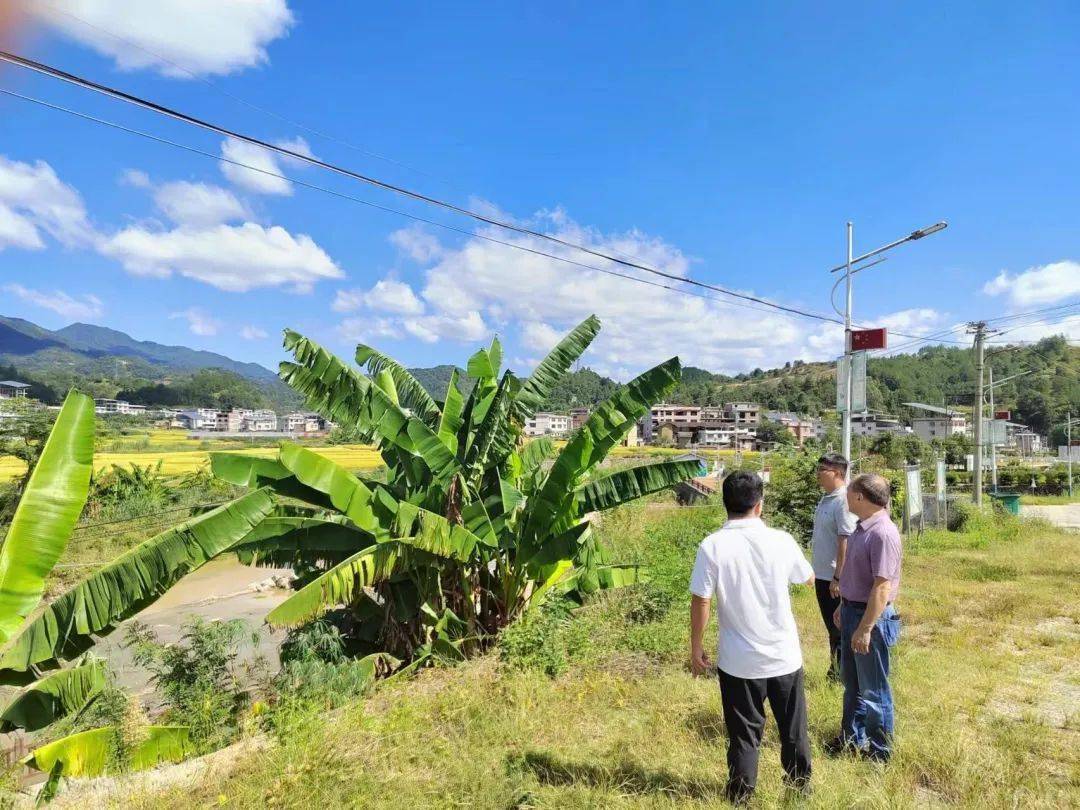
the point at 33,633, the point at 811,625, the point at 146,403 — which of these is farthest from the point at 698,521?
the point at 146,403

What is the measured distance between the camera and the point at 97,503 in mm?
19062

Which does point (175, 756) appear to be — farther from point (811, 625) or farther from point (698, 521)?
point (698, 521)

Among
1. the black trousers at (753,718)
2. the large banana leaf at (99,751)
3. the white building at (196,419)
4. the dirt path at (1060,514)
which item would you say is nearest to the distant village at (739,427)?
the white building at (196,419)

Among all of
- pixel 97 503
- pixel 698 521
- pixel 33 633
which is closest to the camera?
pixel 33 633

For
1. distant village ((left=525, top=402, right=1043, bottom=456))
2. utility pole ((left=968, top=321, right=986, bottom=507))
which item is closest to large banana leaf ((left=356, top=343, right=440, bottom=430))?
utility pole ((left=968, top=321, right=986, bottom=507))

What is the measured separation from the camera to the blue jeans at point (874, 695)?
3170mm

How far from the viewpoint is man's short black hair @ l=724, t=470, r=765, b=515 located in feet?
8.62

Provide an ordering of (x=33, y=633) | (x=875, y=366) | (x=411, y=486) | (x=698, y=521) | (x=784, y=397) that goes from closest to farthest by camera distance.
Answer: (x=33, y=633)
(x=411, y=486)
(x=698, y=521)
(x=875, y=366)
(x=784, y=397)

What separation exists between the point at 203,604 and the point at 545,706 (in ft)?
46.0

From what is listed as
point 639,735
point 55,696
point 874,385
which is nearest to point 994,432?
point 639,735

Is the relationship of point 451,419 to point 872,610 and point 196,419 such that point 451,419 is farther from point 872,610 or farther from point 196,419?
point 196,419

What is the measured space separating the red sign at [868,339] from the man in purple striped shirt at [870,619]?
5.77m

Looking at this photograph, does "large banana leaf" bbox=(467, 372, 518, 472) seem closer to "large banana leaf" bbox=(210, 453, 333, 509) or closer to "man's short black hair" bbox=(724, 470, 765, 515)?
"large banana leaf" bbox=(210, 453, 333, 509)

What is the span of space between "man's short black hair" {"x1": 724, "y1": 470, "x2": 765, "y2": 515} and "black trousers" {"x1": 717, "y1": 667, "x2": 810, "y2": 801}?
754mm
